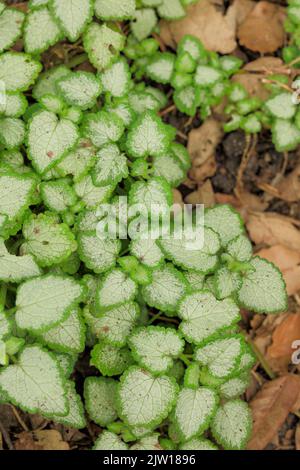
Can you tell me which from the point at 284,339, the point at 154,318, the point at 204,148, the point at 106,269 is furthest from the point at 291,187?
the point at 106,269

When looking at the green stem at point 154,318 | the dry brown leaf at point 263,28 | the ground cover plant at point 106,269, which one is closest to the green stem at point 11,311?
the ground cover plant at point 106,269

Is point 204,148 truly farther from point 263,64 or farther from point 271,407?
point 271,407

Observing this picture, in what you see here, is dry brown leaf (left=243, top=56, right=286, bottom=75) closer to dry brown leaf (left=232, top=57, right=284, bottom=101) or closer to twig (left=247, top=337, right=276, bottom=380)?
dry brown leaf (left=232, top=57, right=284, bottom=101)

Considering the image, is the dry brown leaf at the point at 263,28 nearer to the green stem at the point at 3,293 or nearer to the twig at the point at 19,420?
the green stem at the point at 3,293

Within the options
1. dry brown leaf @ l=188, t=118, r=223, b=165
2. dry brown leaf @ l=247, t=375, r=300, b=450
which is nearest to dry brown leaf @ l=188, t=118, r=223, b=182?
dry brown leaf @ l=188, t=118, r=223, b=165
